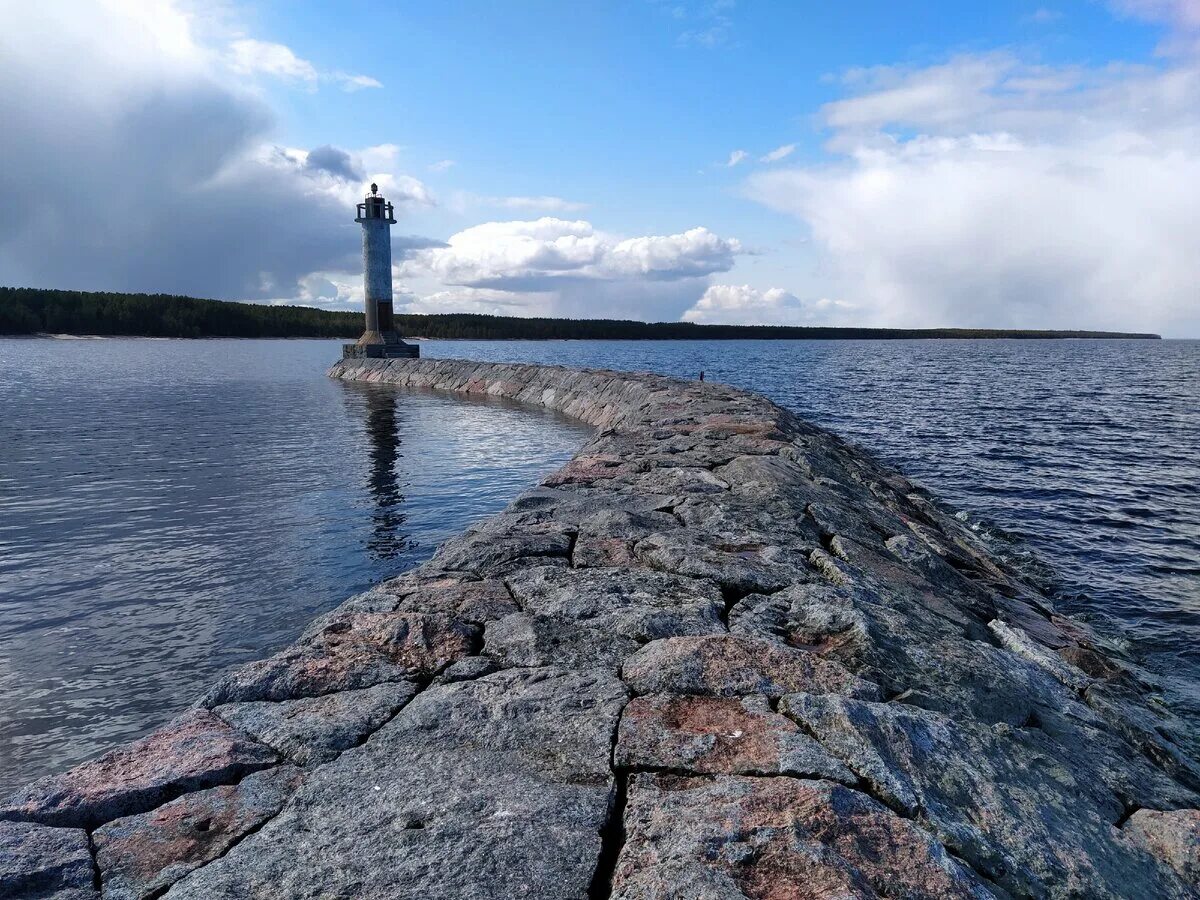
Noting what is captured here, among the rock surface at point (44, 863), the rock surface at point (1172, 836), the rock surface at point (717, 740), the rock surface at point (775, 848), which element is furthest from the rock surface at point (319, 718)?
the rock surface at point (1172, 836)

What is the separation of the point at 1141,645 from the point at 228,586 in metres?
9.14

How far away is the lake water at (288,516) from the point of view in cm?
566

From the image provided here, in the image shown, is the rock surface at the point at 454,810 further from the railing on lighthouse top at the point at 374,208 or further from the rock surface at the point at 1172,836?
the railing on lighthouse top at the point at 374,208

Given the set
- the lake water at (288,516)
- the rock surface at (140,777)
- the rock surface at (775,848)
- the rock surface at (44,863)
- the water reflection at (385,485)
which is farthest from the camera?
the water reflection at (385,485)

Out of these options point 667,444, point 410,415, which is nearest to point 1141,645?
point 667,444

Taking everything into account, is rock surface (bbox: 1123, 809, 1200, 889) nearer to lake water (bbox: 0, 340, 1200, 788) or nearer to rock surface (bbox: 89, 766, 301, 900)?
rock surface (bbox: 89, 766, 301, 900)

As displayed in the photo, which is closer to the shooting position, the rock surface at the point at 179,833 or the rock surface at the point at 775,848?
the rock surface at the point at 775,848

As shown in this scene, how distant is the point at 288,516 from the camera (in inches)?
392

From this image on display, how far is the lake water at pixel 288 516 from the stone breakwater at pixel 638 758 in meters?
1.96

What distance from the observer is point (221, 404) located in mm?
25406

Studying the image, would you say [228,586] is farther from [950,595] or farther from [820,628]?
[950,595]

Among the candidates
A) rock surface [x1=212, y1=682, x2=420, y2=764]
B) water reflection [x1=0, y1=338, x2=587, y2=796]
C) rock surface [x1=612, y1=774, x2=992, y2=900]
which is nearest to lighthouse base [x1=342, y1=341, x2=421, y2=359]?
water reflection [x1=0, y1=338, x2=587, y2=796]

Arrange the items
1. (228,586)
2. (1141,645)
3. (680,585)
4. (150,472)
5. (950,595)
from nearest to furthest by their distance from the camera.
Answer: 1. (680,585)
2. (950,595)
3. (228,586)
4. (1141,645)
5. (150,472)

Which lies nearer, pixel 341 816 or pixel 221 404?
pixel 341 816
